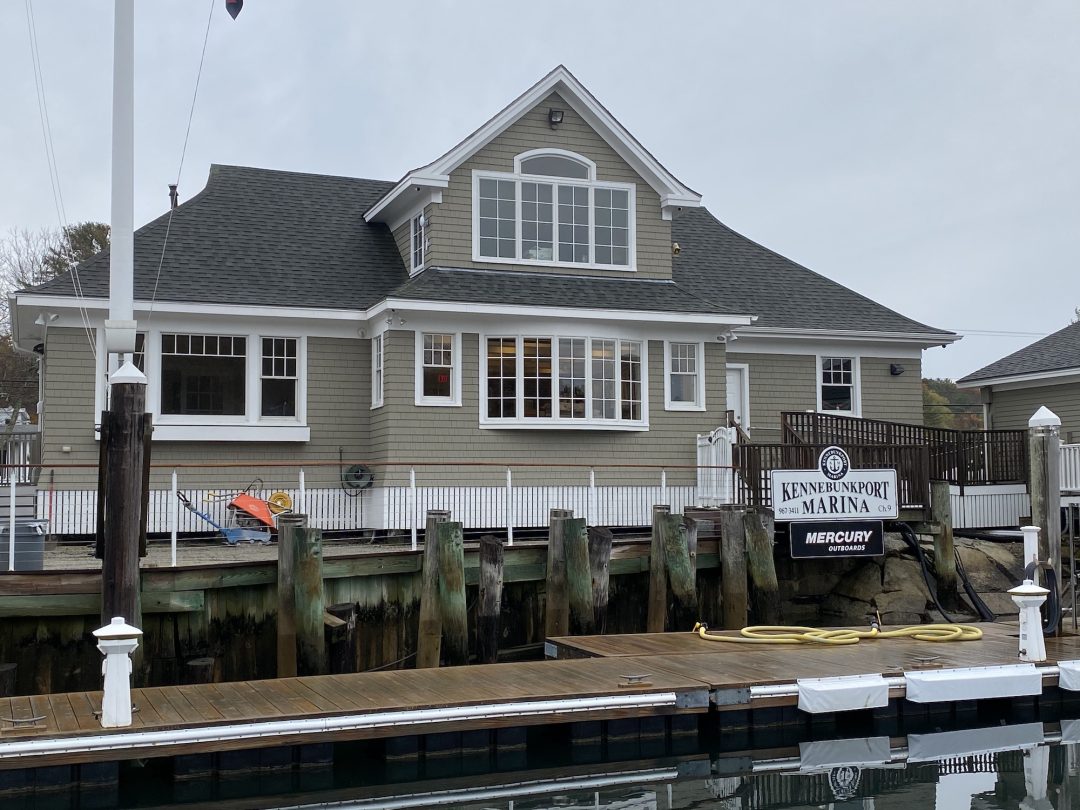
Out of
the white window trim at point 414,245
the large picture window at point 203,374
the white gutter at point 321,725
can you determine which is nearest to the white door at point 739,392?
the white window trim at point 414,245

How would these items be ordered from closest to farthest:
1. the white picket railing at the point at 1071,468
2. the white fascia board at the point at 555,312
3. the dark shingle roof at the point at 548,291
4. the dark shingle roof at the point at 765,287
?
the white fascia board at the point at 555,312 → the dark shingle roof at the point at 548,291 → the white picket railing at the point at 1071,468 → the dark shingle roof at the point at 765,287

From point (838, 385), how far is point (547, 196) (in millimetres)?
7540

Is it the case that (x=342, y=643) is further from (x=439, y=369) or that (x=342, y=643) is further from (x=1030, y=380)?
(x=1030, y=380)

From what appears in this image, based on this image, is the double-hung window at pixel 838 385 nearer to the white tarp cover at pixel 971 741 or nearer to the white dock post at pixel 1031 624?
the white dock post at pixel 1031 624

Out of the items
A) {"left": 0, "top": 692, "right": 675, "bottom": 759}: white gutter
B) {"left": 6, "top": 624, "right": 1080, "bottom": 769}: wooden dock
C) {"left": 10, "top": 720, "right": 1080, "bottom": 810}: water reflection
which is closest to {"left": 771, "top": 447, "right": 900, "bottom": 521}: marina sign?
{"left": 6, "top": 624, "right": 1080, "bottom": 769}: wooden dock

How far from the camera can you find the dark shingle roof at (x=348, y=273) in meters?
19.9

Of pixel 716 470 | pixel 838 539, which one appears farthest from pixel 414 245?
pixel 838 539

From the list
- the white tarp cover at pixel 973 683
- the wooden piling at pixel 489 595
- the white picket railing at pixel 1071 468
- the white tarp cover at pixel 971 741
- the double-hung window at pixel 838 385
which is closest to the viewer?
the white tarp cover at pixel 973 683

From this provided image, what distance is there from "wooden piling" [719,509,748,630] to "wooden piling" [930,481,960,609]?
396cm

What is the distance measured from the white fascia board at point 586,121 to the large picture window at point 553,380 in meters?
3.20

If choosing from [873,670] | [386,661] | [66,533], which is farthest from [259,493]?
[873,670]

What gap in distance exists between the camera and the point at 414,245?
21844 mm

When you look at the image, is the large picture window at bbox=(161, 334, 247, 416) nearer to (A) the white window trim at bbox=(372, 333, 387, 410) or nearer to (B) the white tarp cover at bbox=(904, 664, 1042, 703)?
(A) the white window trim at bbox=(372, 333, 387, 410)

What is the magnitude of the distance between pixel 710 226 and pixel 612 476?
9101mm
